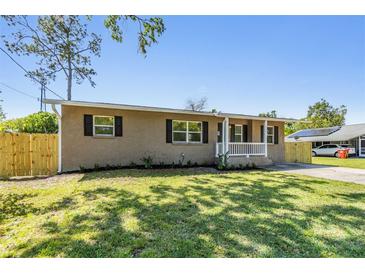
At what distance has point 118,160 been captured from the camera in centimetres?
1029

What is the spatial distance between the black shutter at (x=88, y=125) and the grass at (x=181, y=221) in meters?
3.63

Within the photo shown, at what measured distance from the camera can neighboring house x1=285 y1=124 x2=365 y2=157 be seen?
25.2 metres

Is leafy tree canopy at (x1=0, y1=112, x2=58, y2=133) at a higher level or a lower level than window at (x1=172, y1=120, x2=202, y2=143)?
higher

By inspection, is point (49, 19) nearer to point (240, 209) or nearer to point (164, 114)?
point (164, 114)

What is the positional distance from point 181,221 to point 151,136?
24.6 ft

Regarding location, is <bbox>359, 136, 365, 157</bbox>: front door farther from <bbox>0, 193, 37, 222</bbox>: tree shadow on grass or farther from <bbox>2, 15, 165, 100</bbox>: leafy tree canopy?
<bbox>0, 193, 37, 222</bbox>: tree shadow on grass

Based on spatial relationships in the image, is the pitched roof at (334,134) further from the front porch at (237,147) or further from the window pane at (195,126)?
the window pane at (195,126)

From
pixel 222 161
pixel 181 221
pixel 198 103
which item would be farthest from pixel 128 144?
pixel 198 103

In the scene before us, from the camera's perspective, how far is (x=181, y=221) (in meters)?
3.81

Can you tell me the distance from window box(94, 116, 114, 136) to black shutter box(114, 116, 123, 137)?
155 mm

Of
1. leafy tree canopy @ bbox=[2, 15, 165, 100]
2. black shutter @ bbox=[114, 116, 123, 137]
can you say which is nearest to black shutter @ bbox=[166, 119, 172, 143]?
black shutter @ bbox=[114, 116, 123, 137]
